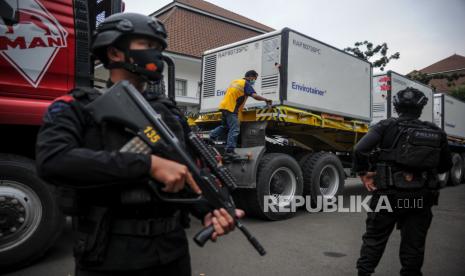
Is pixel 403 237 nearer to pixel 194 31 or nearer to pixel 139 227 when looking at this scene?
pixel 139 227

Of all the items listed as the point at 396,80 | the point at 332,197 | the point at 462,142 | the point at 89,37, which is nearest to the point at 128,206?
the point at 89,37

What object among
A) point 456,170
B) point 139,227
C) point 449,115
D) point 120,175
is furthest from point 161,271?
point 449,115

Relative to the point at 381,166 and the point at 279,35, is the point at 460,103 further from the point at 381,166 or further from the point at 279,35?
the point at 381,166

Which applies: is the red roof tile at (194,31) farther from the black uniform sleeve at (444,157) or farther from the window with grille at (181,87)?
the black uniform sleeve at (444,157)

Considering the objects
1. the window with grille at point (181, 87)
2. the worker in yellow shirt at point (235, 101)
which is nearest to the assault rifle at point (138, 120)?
the worker in yellow shirt at point (235, 101)

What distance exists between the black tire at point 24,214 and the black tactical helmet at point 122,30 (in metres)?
2.04

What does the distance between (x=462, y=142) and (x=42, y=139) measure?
14127mm

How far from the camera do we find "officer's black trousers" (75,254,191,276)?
4.46 feet

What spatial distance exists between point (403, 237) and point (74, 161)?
8.69ft

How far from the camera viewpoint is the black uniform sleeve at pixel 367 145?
3.05m

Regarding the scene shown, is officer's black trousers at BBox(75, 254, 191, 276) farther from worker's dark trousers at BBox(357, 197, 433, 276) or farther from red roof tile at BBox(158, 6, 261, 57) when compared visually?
red roof tile at BBox(158, 6, 261, 57)

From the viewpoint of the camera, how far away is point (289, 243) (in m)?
4.23

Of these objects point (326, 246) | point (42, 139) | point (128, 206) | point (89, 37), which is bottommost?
point (326, 246)

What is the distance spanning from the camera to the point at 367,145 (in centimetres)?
307
